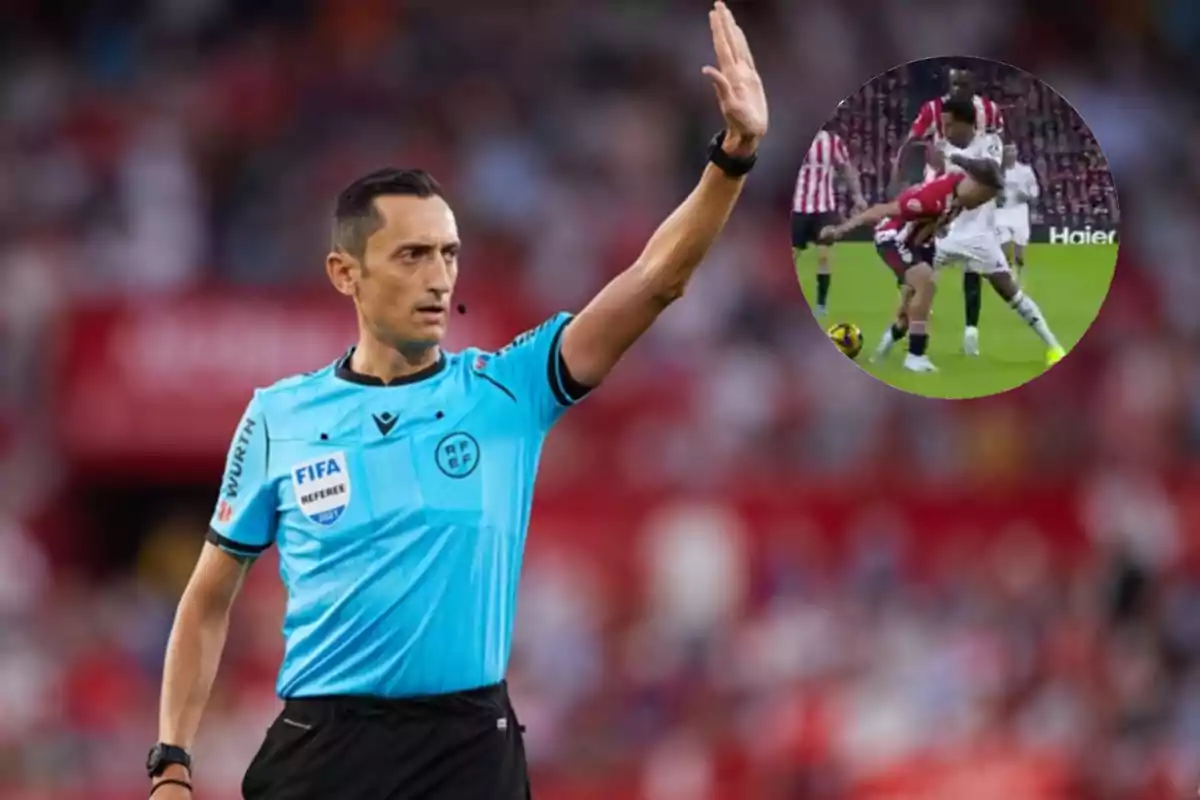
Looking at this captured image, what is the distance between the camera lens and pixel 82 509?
17703 mm

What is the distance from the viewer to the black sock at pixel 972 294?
5.88 m

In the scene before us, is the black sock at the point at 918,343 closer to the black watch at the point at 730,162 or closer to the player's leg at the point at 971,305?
the player's leg at the point at 971,305

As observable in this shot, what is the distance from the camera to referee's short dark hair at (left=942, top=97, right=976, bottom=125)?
19.2 ft

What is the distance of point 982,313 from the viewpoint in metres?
5.88

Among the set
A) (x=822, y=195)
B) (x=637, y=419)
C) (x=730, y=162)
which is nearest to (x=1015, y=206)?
(x=822, y=195)

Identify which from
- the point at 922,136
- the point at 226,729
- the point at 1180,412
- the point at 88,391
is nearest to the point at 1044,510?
the point at 1180,412

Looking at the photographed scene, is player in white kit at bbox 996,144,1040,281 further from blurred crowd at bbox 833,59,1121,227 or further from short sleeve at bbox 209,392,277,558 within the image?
short sleeve at bbox 209,392,277,558

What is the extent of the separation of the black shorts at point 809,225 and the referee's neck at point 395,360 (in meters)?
0.94

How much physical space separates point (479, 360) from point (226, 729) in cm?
827

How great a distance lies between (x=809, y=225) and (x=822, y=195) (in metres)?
0.08

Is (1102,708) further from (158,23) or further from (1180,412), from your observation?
(158,23)

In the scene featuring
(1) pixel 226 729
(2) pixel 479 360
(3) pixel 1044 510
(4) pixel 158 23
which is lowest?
(1) pixel 226 729

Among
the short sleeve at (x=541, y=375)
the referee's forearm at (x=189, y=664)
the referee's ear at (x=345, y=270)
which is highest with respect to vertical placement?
the referee's ear at (x=345, y=270)

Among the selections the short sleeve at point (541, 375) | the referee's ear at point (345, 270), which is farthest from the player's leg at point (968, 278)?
the referee's ear at point (345, 270)
